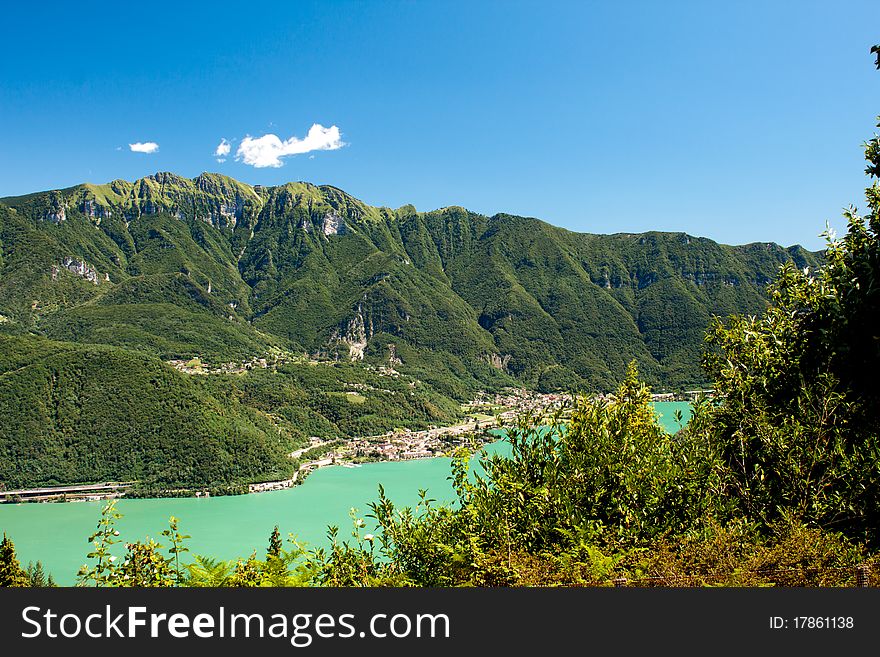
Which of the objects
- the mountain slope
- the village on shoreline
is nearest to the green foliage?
the village on shoreline

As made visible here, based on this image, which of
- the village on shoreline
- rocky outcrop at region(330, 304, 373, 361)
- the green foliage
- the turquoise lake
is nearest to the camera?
the turquoise lake

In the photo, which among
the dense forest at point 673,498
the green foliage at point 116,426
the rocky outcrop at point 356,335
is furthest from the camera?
the rocky outcrop at point 356,335

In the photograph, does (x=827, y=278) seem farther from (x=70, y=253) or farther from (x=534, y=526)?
(x=70, y=253)

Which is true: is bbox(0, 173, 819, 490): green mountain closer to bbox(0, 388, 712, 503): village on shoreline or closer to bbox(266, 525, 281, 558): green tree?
bbox(0, 388, 712, 503): village on shoreline

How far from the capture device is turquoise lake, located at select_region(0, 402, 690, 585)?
49.6m

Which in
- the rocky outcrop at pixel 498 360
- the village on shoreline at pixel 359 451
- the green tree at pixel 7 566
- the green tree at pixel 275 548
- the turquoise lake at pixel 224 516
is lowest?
the turquoise lake at pixel 224 516

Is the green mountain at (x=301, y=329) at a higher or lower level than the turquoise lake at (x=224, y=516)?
higher

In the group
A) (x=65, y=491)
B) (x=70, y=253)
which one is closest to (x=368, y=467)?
(x=65, y=491)

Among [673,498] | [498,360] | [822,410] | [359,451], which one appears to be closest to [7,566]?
[673,498]

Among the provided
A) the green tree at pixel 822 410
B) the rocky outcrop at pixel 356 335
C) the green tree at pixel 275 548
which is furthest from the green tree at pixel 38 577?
the rocky outcrop at pixel 356 335

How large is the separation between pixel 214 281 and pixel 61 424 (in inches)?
4732

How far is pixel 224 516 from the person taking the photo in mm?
62000

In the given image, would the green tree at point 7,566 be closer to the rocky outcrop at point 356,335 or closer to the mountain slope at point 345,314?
the mountain slope at point 345,314

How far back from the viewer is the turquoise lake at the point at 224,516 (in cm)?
4959
